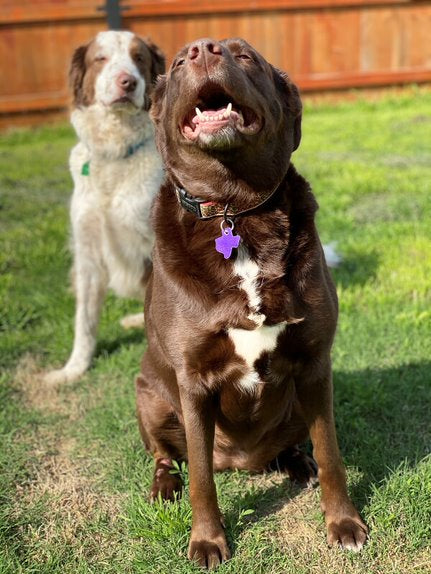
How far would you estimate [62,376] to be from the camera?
387 centimetres

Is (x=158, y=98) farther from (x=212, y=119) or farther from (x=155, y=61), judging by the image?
(x=155, y=61)

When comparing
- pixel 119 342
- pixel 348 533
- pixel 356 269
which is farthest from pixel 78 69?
pixel 348 533

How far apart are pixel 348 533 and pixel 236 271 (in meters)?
0.95

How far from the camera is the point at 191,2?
10102 mm

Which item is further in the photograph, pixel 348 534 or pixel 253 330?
pixel 348 534

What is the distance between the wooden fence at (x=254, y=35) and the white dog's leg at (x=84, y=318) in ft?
19.5

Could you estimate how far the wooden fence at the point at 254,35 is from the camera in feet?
32.5

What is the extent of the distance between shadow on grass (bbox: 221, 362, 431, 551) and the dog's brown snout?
6.23 feet

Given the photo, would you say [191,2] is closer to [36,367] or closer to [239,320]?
[36,367]

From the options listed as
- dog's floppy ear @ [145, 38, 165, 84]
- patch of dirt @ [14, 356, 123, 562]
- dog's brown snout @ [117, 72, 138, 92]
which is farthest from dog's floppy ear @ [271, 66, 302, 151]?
dog's floppy ear @ [145, 38, 165, 84]

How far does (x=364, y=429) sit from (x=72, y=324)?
2.08 m

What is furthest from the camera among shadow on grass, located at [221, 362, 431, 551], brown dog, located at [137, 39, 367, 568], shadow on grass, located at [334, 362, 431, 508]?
shadow on grass, located at [334, 362, 431, 508]

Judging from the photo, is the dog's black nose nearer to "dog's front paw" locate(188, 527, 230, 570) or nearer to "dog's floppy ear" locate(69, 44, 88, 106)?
"dog's front paw" locate(188, 527, 230, 570)

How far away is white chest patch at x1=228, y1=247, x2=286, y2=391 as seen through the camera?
227cm
